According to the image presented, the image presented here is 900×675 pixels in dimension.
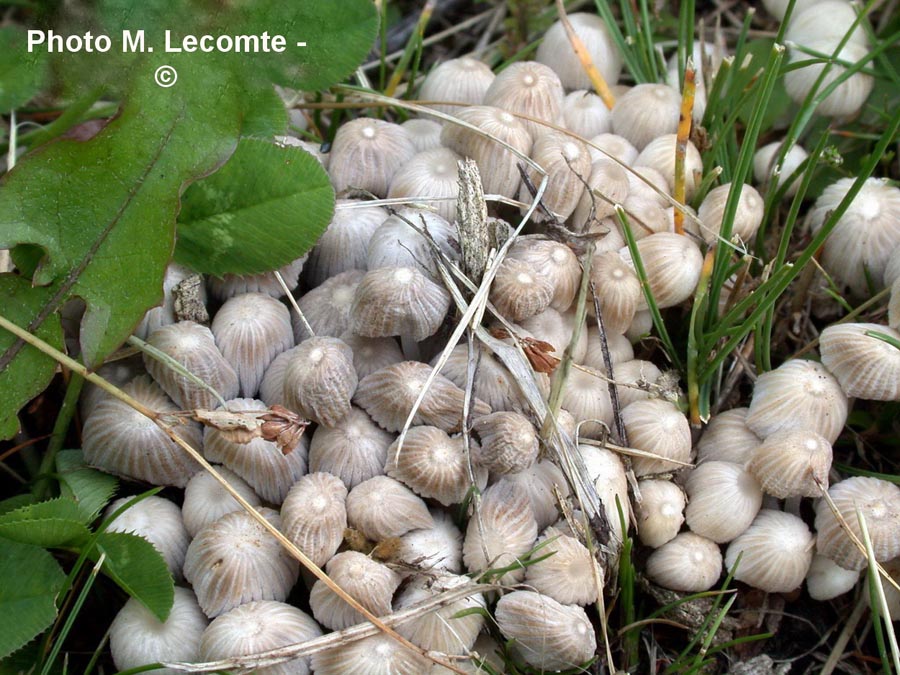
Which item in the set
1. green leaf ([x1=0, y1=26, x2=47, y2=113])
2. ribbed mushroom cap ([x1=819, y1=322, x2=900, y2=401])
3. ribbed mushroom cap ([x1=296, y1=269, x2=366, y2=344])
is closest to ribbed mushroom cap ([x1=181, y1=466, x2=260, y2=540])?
ribbed mushroom cap ([x1=296, y1=269, x2=366, y2=344])

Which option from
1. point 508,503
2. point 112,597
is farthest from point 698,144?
point 112,597

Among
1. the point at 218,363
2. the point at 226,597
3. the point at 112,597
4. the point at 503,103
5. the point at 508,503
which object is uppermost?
the point at 503,103

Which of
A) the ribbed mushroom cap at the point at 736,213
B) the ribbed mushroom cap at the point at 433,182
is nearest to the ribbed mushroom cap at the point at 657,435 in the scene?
the ribbed mushroom cap at the point at 736,213

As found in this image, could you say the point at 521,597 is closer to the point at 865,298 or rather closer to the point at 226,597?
the point at 226,597

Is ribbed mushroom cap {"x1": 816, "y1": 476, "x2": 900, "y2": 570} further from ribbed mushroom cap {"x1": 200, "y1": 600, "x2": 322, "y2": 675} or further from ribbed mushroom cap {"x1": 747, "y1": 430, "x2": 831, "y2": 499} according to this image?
ribbed mushroom cap {"x1": 200, "y1": 600, "x2": 322, "y2": 675}

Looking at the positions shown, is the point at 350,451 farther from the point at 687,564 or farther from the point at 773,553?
the point at 773,553

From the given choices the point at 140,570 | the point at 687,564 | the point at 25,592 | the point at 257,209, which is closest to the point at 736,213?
the point at 687,564
